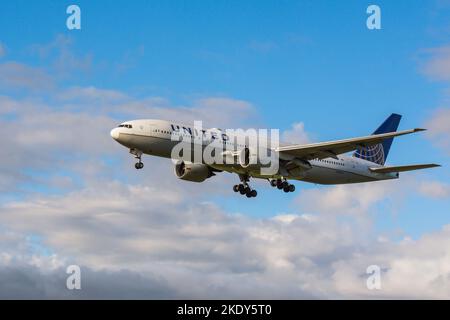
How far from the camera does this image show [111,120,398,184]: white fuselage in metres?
51.1

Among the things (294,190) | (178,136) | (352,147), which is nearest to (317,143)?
(352,147)

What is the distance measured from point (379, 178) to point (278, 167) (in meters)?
13.2

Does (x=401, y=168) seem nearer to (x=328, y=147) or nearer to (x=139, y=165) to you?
(x=328, y=147)

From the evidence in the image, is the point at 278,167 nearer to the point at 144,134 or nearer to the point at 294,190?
the point at 294,190

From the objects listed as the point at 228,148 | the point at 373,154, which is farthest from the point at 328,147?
the point at 373,154

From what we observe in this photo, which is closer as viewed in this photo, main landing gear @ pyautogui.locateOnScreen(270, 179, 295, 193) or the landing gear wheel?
the landing gear wheel

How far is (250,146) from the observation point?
54.0m

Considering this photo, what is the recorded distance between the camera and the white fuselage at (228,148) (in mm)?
51125

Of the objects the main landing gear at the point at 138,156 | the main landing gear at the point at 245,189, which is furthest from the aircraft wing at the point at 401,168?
the main landing gear at the point at 138,156

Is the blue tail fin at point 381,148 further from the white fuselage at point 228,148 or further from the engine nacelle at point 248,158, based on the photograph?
the engine nacelle at point 248,158

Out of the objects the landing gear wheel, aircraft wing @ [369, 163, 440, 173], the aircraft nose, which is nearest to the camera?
the landing gear wheel

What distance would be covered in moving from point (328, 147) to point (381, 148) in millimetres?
18062

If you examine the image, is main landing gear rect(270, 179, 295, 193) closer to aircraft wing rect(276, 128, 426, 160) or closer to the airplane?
the airplane

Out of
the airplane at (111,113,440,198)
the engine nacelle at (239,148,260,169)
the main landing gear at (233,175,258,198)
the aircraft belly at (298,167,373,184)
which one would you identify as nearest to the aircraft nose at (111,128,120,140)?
the airplane at (111,113,440,198)
